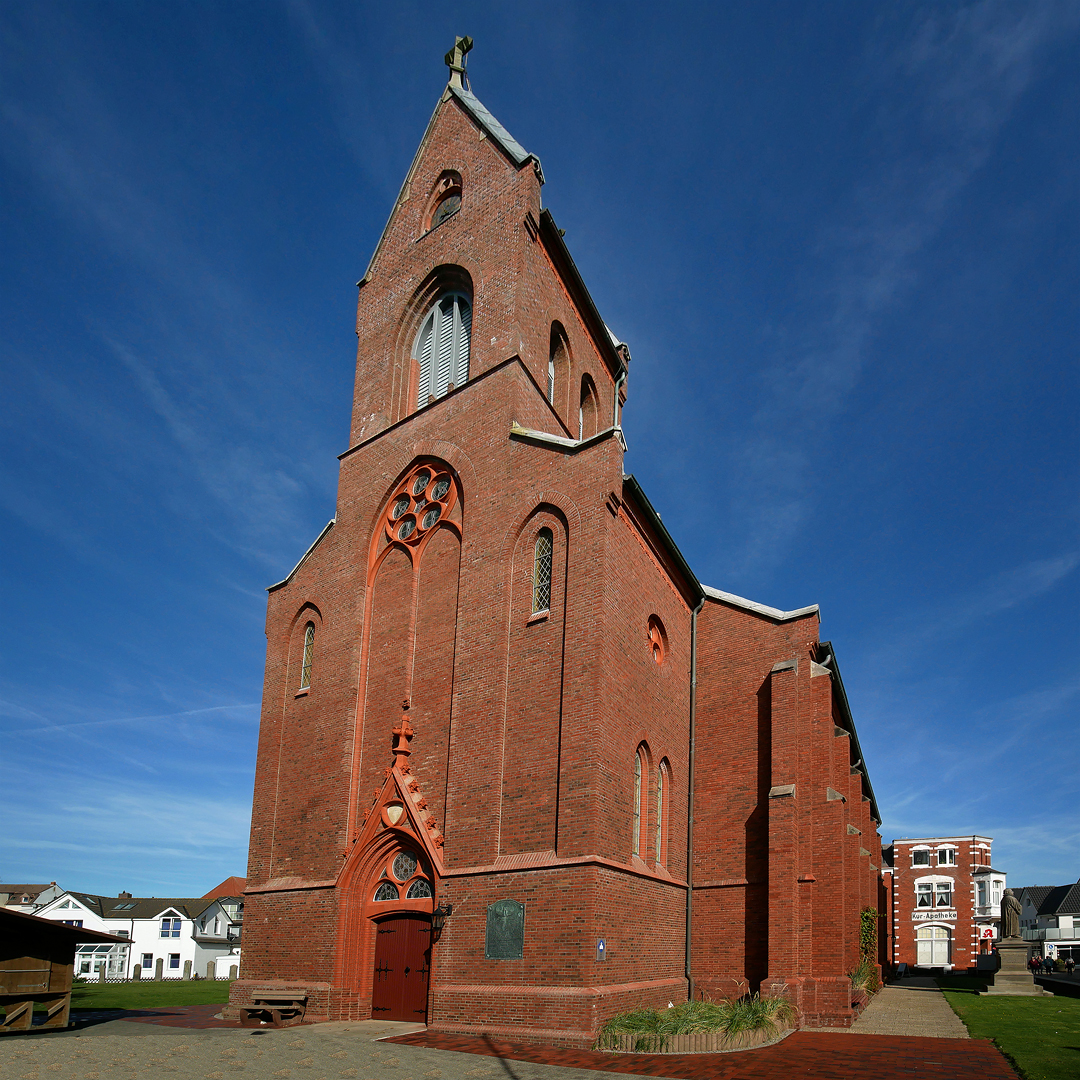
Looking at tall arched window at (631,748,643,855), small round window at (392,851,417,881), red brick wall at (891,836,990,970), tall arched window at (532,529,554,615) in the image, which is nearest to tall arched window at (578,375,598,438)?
tall arched window at (532,529,554,615)

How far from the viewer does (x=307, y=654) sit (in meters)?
23.3

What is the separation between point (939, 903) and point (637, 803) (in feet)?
190

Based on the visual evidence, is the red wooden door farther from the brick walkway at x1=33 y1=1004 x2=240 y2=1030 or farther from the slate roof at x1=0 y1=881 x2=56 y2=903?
the slate roof at x1=0 y1=881 x2=56 y2=903

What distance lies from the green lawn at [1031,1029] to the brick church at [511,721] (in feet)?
9.98

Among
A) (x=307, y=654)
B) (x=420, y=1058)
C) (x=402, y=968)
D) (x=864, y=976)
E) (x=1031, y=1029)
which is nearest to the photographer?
(x=420, y=1058)

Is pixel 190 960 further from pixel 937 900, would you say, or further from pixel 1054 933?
pixel 1054 933

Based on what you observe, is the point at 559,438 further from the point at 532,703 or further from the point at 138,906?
the point at 138,906

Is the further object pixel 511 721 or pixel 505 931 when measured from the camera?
pixel 511 721

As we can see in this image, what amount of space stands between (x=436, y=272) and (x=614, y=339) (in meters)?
7.37

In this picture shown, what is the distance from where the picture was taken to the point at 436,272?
2439cm

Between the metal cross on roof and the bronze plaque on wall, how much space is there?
23229 mm

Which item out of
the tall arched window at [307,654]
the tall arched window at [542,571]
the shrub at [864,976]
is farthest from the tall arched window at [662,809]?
the tall arched window at [307,654]

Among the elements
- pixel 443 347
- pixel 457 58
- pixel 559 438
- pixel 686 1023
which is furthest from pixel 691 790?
pixel 457 58

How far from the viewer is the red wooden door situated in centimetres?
1756
